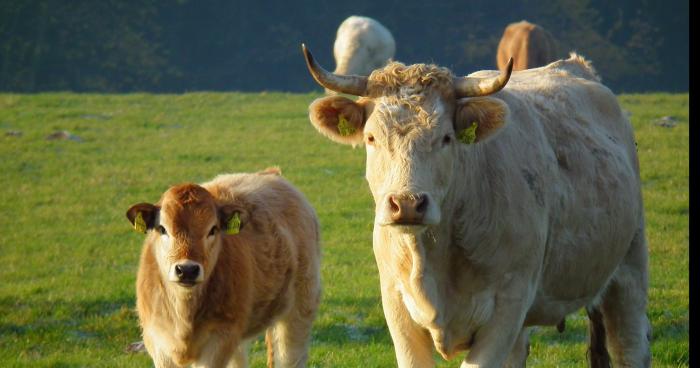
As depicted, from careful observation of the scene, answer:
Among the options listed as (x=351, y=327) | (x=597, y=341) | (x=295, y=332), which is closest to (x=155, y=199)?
(x=351, y=327)

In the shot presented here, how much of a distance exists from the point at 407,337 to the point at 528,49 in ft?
62.3

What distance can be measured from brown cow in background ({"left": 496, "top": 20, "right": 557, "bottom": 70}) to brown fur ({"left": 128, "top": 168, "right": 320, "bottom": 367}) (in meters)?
16.1

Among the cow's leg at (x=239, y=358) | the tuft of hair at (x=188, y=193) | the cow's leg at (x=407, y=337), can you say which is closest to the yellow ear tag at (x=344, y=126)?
the cow's leg at (x=407, y=337)

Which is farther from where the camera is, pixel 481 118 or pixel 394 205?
pixel 481 118

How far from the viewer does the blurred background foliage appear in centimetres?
4900

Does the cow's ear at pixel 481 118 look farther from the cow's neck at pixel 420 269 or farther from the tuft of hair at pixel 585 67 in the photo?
the tuft of hair at pixel 585 67

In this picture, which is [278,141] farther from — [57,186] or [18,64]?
[18,64]

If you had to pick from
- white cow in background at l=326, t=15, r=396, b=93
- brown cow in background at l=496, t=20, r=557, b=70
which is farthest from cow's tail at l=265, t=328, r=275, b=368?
white cow in background at l=326, t=15, r=396, b=93

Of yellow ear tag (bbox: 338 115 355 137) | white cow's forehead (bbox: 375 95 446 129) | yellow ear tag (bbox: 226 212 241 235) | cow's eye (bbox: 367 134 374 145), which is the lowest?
yellow ear tag (bbox: 226 212 241 235)

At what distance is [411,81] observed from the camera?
626cm

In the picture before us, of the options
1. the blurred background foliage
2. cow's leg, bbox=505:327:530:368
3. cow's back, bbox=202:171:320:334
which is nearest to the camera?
cow's leg, bbox=505:327:530:368

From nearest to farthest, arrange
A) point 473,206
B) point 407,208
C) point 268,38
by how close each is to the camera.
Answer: point 407,208 < point 473,206 < point 268,38

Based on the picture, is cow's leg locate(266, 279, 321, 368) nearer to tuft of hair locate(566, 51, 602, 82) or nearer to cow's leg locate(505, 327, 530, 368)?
cow's leg locate(505, 327, 530, 368)

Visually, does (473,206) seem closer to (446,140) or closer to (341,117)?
(446,140)
